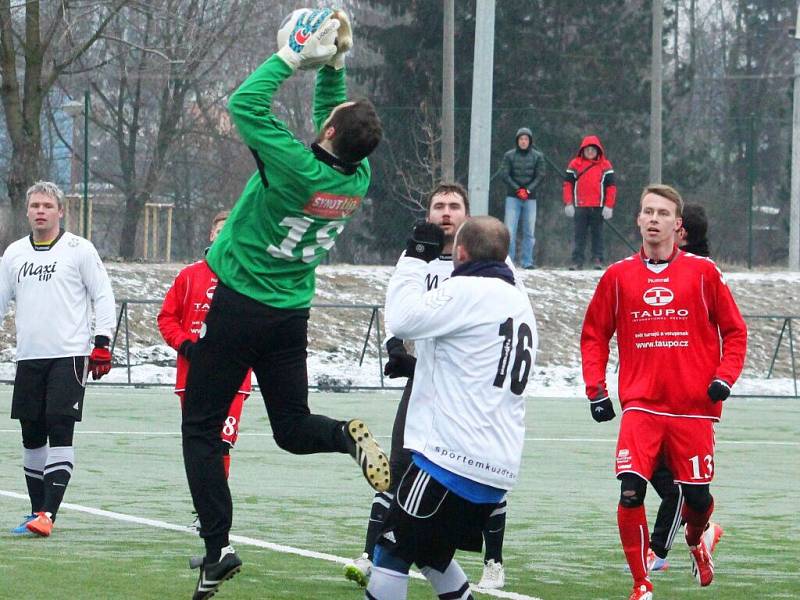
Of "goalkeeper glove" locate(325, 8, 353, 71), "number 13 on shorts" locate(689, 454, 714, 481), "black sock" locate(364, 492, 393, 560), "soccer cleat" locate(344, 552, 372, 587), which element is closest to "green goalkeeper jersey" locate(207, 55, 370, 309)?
"goalkeeper glove" locate(325, 8, 353, 71)

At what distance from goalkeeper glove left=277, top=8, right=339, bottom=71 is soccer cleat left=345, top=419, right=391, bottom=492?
1.48 metres

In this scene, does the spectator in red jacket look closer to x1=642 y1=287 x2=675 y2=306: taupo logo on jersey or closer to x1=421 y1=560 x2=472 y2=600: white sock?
x1=642 y1=287 x2=675 y2=306: taupo logo on jersey

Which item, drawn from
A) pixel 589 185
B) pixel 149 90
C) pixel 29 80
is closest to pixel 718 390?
pixel 589 185

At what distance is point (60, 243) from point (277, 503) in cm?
243

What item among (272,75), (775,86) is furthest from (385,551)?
(775,86)

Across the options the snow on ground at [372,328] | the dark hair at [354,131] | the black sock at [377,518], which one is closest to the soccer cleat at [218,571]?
the black sock at [377,518]

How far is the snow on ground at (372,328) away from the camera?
21.4m

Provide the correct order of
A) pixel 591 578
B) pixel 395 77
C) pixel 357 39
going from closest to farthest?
1. pixel 591 578
2. pixel 395 77
3. pixel 357 39

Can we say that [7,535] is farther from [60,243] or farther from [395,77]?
[395,77]

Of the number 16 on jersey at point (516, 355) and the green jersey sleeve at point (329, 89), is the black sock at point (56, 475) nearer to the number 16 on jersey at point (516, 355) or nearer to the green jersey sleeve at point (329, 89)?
the green jersey sleeve at point (329, 89)

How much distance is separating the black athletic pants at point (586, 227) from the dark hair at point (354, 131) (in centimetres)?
1780

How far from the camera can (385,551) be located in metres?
5.71

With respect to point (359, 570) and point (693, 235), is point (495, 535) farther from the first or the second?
point (693, 235)

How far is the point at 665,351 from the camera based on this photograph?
729cm
